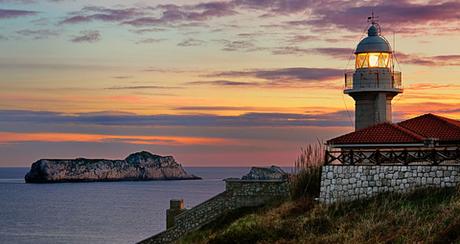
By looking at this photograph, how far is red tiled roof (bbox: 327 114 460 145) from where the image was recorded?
1053 inches

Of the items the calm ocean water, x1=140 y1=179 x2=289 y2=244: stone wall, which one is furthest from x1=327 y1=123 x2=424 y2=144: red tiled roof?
the calm ocean water


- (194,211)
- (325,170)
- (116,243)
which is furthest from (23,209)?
(325,170)

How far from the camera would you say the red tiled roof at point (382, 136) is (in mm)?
26573

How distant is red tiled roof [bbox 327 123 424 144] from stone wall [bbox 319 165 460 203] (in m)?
1.06

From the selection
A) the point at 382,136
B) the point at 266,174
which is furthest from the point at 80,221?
the point at 382,136

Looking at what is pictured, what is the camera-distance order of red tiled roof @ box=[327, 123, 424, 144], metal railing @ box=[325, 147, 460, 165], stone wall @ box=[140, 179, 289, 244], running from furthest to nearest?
stone wall @ box=[140, 179, 289, 244] → red tiled roof @ box=[327, 123, 424, 144] → metal railing @ box=[325, 147, 460, 165]

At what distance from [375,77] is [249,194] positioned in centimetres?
712

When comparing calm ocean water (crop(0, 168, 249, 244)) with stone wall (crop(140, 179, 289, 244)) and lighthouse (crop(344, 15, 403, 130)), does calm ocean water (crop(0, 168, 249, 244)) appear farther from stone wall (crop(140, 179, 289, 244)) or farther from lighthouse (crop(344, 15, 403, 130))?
lighthouse (crop(344, 15, 403, 130))

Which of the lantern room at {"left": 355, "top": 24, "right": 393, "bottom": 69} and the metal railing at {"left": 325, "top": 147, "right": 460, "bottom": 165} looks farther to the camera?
the lantern room at {"left": 355, "top": 24, "right": 393, "bottom": 69}

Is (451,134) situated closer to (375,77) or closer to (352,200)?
(352,200)

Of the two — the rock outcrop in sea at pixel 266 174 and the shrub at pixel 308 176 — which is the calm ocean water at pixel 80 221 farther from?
the shrub at pixel 308 176

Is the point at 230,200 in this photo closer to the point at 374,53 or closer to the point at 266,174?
the point at 374,53

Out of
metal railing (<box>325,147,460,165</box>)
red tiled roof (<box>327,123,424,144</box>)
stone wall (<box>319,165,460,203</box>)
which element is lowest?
stone wall (<box>319,165,460,203</box>)

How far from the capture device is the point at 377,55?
33.5 m
